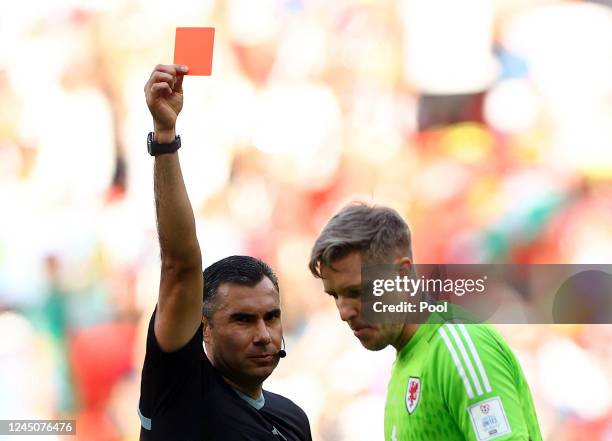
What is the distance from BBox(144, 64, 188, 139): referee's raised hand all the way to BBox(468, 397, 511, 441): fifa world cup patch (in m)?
0.68

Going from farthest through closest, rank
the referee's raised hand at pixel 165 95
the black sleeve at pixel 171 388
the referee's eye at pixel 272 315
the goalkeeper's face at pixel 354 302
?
the referee's eye at pixel 272 315 → the goalkeeper's face at pixel 354 302 → the black sleeve at pixel 171 388 → the referee's raised hand at pixel 165 95

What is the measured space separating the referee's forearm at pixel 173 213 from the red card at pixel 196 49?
15cm

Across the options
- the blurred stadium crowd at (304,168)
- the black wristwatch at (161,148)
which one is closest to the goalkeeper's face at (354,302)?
the black wristwatch at (161,148)

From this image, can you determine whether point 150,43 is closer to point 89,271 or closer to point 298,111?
point 298,111

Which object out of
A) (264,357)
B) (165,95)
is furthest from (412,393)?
(165,95)

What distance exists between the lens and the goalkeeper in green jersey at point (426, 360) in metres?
1.57

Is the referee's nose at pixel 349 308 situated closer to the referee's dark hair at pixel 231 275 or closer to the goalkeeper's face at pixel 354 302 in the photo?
the goalkeeper's face at pixel 354 302

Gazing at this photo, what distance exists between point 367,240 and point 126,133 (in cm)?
223

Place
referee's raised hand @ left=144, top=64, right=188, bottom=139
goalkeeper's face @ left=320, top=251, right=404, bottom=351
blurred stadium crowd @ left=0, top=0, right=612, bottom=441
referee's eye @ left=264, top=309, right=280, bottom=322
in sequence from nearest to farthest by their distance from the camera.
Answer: referee's raised hand @ left=144, top=64, right=188, bottom=139 → goalkeeper's face @ left=320, top=251, right=404, bottom=351 → referee's eye @ left=264, top=309, right=280, bottom=322 → blurred stadium crowd @ left=0, top=0, right=612, bottom=441

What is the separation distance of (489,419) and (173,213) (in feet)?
2.02

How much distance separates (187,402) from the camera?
1668 millimetres

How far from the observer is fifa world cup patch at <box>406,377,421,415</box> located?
1.68 m

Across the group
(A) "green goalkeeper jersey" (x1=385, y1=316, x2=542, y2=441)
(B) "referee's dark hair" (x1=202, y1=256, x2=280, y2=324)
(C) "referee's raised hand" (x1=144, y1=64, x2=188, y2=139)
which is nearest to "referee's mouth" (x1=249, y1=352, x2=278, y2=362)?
(B) "referee's dark hair" (x1=202, y1=256, x2=280, y2=324)

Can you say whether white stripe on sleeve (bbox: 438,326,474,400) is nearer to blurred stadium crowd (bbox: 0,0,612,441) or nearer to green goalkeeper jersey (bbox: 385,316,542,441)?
green goalkeeper jersey (bbox: 385,316,542,441)
